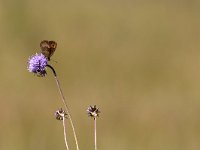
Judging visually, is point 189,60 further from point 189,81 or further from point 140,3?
point 140,3

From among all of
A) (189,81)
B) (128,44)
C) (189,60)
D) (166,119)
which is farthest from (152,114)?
(128,44)

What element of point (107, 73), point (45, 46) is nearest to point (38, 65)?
point (45, 46)

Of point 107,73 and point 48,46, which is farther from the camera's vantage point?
point 107,73

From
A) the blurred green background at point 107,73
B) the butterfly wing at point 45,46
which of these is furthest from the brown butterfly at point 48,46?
the blurred green background at point 107,73

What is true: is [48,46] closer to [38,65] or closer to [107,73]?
[38,65]

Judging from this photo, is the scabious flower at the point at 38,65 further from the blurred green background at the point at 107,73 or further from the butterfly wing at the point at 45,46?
the blurred green background at the point at 107,73
